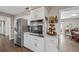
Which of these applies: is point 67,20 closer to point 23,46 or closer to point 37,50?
point 37,50

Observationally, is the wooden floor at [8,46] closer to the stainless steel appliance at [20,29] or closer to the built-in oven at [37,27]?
the stainless steel appliance at [20,29]

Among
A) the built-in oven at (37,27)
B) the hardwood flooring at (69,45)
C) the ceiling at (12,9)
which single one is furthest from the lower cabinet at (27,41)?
the hardwood flooring at (69,45)

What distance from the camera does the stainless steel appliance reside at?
141 centimetres

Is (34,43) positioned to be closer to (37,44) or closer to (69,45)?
(37,44)

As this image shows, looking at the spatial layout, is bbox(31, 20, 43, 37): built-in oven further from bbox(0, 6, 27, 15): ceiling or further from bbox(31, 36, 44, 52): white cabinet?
bbox(0, 6, 27, 15): ceiling

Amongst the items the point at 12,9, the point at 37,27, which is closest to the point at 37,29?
the point at 37,27

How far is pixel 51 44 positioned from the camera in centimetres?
137

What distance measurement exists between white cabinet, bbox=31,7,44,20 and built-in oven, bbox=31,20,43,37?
73 mm

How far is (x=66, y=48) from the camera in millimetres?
1343

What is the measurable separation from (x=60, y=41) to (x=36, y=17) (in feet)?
1.99

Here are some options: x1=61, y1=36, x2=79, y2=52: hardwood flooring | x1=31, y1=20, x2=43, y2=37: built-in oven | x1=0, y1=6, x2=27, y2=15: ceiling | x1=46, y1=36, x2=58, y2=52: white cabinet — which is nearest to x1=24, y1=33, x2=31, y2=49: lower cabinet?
x1=31, y1=20, x2=43, y2=37: built-in oven

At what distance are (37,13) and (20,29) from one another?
1.43 feet
